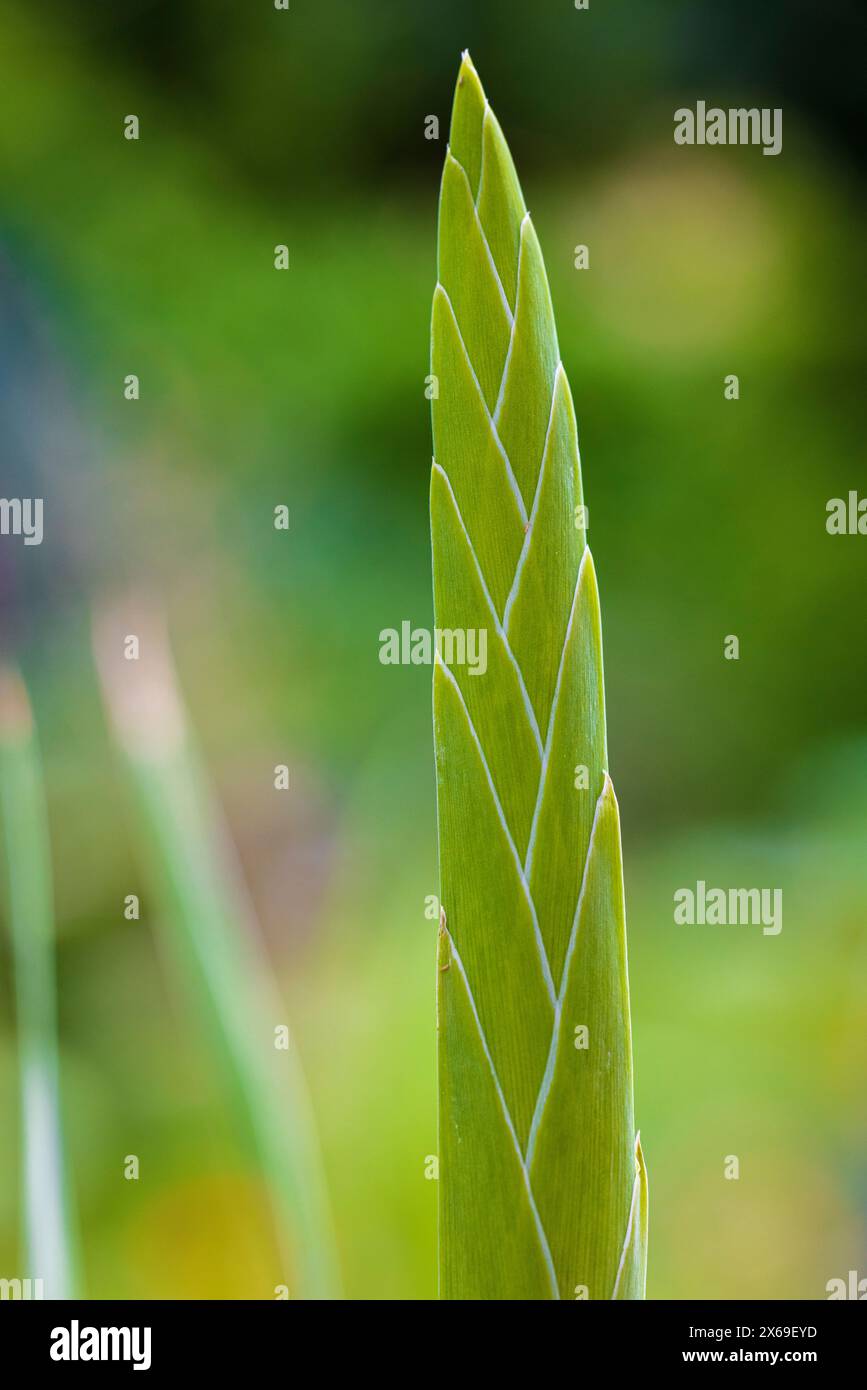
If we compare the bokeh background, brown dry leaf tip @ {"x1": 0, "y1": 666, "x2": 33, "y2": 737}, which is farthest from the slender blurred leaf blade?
the bokeh background

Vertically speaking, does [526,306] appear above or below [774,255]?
below

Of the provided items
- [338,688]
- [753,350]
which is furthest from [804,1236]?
[753,350]

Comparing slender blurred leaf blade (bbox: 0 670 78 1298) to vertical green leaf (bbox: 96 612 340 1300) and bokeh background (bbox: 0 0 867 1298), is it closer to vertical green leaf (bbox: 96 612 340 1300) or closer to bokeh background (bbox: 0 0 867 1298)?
vertical green leaf (bbox: 96 612 340 1300)

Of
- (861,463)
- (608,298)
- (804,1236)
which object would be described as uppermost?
(608,298)

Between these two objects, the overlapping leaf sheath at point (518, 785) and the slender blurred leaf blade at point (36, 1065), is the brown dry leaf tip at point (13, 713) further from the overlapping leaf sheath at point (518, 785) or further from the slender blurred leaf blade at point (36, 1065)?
the overlapping leaf sheath at point (518, 785)
